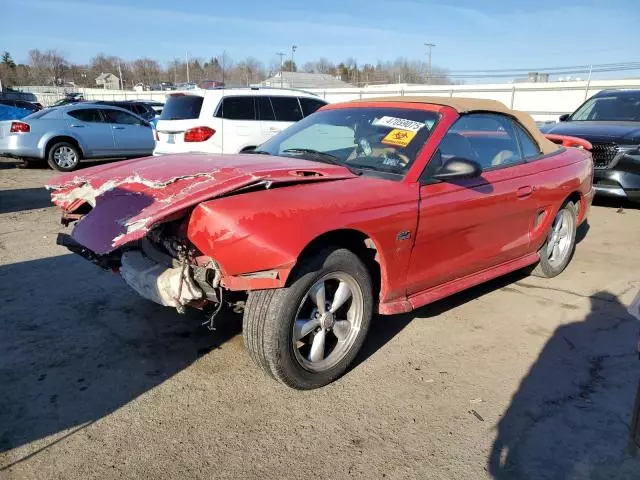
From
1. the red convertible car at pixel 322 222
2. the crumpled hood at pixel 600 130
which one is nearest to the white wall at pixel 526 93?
the crumpled hood at pixel 600 130

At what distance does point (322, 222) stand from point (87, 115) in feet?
37.5

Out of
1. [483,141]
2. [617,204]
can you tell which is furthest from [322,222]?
[617,204]

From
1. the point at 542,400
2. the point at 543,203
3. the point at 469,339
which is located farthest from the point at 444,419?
the point at 543,203

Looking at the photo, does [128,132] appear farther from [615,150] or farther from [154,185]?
[154,185]

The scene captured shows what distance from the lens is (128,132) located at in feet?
42.6

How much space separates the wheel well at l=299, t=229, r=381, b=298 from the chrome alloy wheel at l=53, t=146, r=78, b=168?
1089 centimetres

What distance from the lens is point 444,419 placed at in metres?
2.87

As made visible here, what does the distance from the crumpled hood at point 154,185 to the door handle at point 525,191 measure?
5.30 feet

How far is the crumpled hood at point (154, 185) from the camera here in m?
2.72

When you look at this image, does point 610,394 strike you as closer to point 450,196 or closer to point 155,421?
point 450,196

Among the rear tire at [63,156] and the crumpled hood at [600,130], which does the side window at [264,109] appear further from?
the rear tire at [63,156]

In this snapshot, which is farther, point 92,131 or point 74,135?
point 92,131

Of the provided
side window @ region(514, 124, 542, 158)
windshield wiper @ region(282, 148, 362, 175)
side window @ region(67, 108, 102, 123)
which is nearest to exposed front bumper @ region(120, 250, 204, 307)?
windshield wiper @ region(282, 148, 362, 175)

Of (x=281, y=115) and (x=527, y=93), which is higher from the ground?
(x=527, y=93)
